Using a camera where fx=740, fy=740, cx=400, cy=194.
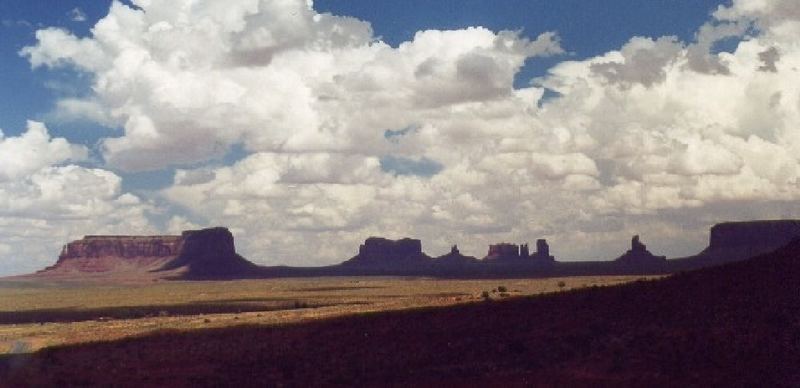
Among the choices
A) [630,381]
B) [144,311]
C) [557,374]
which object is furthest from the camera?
[144,311]

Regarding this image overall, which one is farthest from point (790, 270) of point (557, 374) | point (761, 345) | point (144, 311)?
point (144, 311)

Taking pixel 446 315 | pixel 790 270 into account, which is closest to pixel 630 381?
pixel 790 270

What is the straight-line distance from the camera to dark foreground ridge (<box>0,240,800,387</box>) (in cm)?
3375

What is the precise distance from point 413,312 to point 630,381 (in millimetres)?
28886

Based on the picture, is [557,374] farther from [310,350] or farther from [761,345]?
[310,350]

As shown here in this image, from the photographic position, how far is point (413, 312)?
59094mm

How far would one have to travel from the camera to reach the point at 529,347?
40.7 m

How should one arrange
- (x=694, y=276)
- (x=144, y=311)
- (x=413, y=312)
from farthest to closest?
(x=144, y=311), (x=413, y=312), (x=694, y=276)

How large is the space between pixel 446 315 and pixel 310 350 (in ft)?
39.9

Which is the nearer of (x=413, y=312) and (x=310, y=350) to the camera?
(x=310, y=350)

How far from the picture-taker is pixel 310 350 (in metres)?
47.2

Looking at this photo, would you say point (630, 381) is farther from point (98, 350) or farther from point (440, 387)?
point (98, 350)

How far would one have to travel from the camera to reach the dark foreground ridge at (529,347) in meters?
33.8

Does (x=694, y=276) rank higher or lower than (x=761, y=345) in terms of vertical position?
higher
